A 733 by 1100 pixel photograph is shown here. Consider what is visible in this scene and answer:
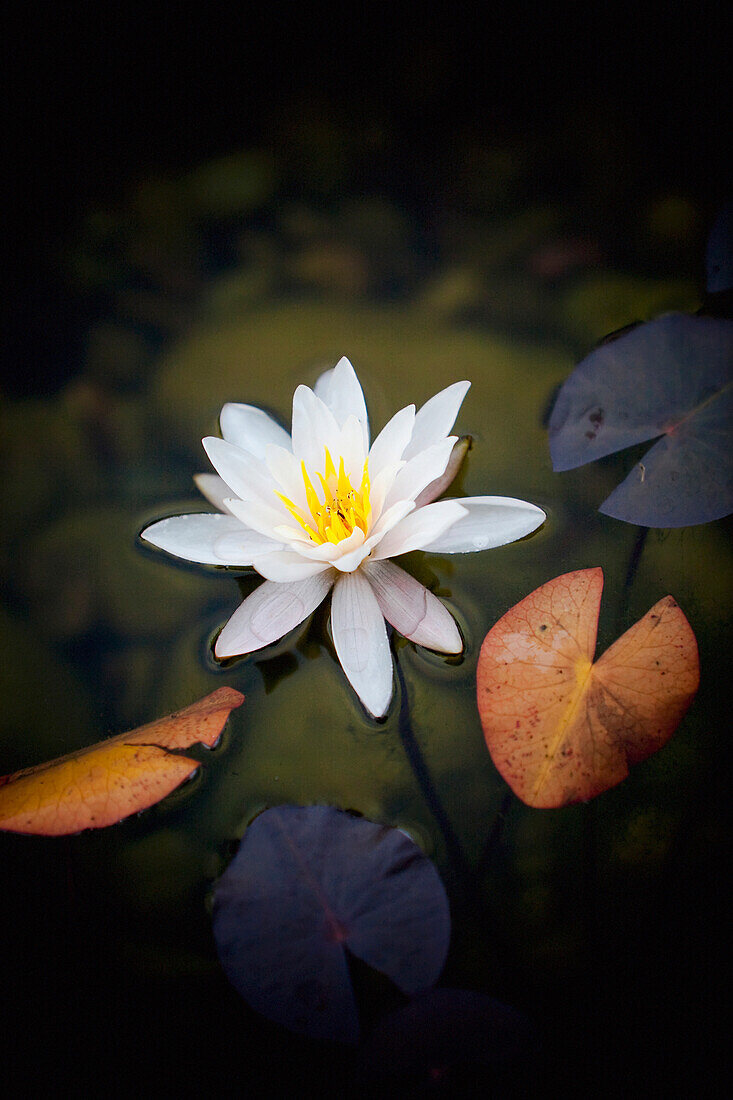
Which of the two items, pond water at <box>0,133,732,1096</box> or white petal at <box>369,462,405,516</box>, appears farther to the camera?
white petal at <box>369,462,405,516</box>

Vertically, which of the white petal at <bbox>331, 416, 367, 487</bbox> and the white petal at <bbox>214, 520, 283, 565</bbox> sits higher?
the white petal at <bbox>331, 416, 367, 487</bbox>

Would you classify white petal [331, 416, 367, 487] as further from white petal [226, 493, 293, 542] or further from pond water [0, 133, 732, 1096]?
pond water [0, 133, 732, 1096]

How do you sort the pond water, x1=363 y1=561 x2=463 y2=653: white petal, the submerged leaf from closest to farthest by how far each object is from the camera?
the submerged leaf
the pond water
x1=363 y1=561 x2=463 y2=653: white petal

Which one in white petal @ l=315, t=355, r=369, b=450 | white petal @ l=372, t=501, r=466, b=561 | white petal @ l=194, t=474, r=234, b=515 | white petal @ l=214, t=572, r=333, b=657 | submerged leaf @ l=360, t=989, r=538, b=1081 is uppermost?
white petal @ l=315, t=355, r=369, b=450

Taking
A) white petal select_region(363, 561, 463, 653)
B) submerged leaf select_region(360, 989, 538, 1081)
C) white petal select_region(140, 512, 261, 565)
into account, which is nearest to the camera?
submerged leaf select_region(360, 989, 538, 1081)

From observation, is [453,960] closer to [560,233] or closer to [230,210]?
[560,233]

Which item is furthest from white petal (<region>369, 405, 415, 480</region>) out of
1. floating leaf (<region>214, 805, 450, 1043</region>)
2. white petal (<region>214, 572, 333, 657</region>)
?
floating leaf (<region>214, 805, 450, 1043</region>)
